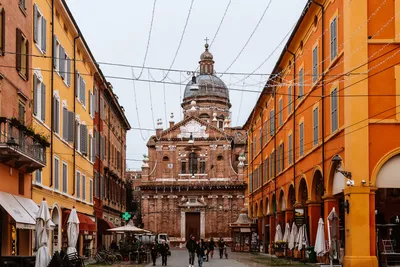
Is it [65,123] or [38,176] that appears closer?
[38,176]

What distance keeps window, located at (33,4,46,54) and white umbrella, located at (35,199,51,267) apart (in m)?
7.76

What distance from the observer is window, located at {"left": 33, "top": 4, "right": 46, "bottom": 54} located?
27.8 meters

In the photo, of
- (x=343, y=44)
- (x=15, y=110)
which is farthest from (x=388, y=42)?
(x=15, y=110)

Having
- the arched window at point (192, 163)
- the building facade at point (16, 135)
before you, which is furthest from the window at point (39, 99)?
the arched window at point (192, 163)

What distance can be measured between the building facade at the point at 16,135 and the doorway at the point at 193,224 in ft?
217

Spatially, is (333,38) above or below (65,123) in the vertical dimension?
above

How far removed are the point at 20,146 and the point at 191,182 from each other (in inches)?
2798

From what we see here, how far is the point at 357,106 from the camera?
88.0ft

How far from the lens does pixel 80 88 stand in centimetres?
4041

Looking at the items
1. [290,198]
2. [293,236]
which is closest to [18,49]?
[293,236]

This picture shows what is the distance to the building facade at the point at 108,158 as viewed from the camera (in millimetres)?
49812

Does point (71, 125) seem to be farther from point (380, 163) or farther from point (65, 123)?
point (380, 163)

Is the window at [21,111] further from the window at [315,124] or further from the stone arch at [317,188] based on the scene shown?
the stone arch at [317,188]

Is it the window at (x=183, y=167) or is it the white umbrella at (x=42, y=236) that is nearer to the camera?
the white umbrella at (x=42, y=236)
